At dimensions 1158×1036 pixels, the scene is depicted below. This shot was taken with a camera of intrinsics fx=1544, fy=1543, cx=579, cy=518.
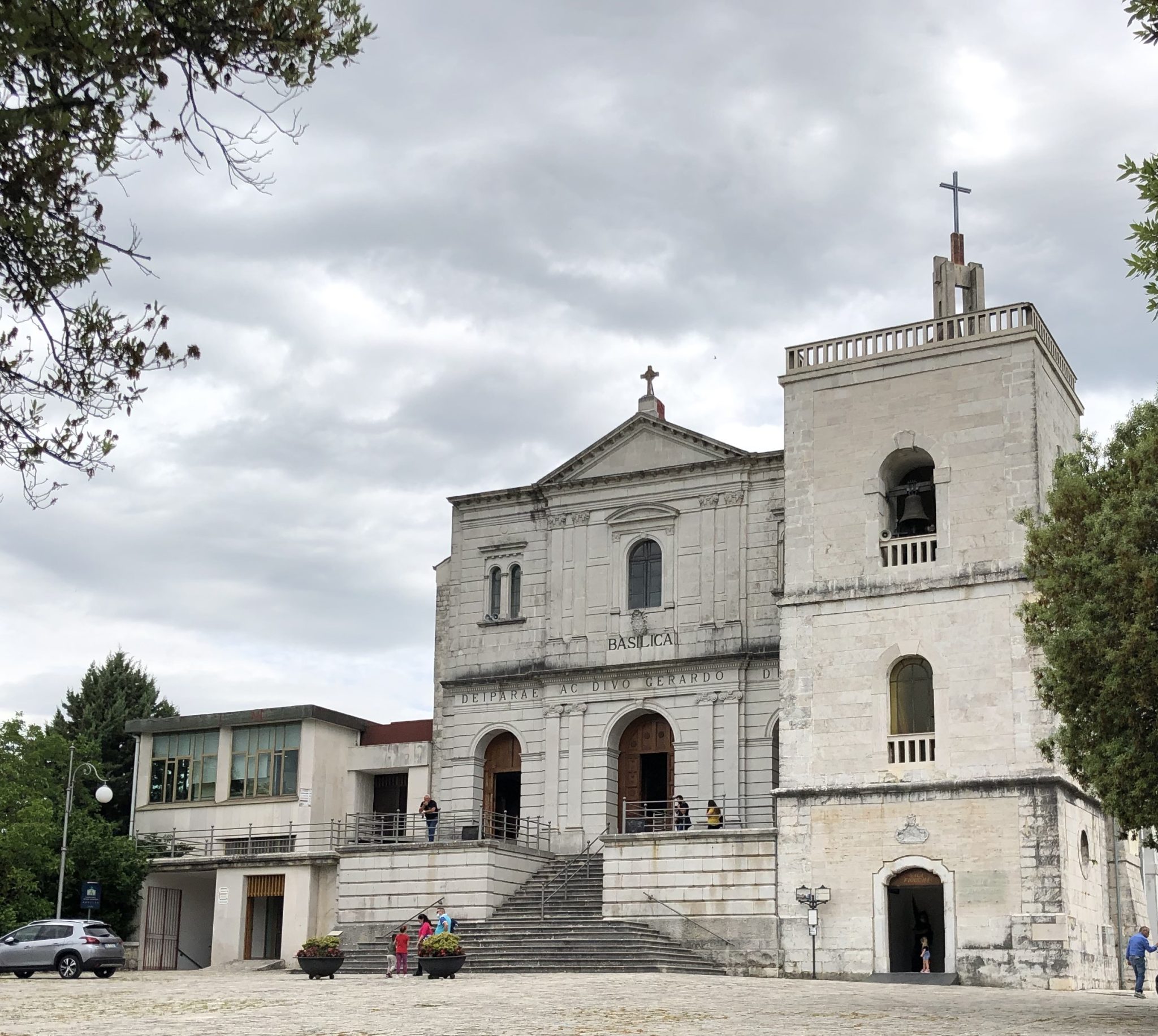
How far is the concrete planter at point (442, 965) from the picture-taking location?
27953 mm

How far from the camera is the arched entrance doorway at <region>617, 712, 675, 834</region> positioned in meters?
38.0

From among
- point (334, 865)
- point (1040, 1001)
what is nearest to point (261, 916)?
point (334, 865)

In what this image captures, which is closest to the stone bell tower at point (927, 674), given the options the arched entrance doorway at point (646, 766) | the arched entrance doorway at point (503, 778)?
the arched entrance doorway at point (646, 766)

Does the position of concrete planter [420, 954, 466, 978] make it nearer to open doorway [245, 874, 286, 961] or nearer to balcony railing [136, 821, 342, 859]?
open doorway [245, 874, 286, 961]

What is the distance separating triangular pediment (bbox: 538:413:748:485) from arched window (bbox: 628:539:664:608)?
2009 mm

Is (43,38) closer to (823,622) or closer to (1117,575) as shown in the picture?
(1117,575)

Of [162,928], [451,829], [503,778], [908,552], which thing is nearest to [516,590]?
[503,778]

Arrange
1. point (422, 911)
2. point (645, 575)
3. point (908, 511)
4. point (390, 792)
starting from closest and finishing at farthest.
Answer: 1. point (908, 511)
2. point (422, 911)
3. point (645, 575)
4. point (390, 792)

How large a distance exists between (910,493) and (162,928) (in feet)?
78.3

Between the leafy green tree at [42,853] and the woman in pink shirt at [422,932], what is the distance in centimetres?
1109

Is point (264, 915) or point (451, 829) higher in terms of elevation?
point (451, 829)

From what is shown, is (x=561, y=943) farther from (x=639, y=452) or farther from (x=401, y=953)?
(x=639, y=452)

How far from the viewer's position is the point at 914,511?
31.3 meters

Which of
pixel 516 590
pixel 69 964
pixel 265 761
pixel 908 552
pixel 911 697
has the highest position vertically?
pixel 516 590
